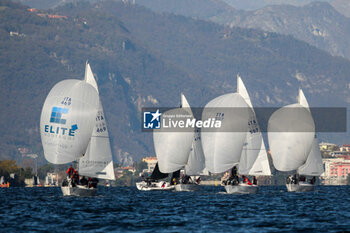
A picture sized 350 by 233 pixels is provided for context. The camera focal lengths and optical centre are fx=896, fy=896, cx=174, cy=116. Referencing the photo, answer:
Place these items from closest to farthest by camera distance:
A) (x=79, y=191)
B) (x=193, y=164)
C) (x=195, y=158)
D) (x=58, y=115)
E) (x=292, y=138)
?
(x=58, y=115) < (x=79, y=191) < (x=292, y=138) < (x=193, y=164) < (x=195, y=158)

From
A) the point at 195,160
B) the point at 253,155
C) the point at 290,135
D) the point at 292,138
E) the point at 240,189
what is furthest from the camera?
the point at 195,160

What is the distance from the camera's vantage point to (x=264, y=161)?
397 ft

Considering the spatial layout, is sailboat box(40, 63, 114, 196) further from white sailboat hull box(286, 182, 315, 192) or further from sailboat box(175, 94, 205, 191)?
white sailboat hull box(286, 182, 315, 192)

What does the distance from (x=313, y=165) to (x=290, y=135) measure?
809 centimetres

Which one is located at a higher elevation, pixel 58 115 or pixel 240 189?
pixel 58 115

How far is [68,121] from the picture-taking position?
99625mm

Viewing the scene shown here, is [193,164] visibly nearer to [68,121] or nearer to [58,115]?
[68,121]

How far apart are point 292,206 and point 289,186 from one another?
4017 centimetres

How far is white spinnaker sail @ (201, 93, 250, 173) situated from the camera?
11788 cm

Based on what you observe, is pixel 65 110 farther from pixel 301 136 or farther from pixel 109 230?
pixel 301 136

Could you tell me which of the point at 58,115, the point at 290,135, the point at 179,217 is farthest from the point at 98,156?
the point at 290,135

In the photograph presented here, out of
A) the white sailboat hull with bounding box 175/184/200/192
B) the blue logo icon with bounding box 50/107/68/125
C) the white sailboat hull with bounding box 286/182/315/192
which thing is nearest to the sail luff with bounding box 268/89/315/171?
the white sailboat hull with bounding box 286/182/315/192

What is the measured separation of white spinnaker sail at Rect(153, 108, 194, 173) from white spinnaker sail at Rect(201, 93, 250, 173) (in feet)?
54.1

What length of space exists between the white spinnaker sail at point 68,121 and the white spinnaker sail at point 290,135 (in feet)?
119
